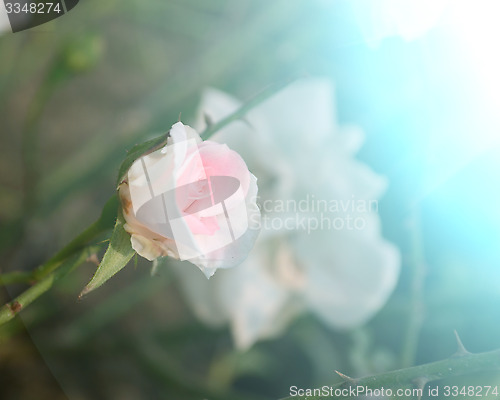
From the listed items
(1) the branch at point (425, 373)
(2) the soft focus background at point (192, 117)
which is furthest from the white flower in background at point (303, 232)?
(1) the branch at point (425, 373)

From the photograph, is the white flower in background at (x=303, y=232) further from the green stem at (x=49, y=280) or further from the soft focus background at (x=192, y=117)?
the green stem at (x=49, y=280)

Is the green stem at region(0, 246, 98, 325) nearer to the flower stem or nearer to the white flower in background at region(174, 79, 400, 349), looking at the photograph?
the flower stem

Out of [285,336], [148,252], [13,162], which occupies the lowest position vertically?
[285,336]

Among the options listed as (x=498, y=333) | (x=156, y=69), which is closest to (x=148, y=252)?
(x=498, y=333)

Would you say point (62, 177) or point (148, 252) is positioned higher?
point (148, 252)

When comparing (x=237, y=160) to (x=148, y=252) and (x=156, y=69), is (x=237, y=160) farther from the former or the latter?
(x=156, y=69)

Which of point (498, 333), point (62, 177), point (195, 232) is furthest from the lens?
point (62, 177)

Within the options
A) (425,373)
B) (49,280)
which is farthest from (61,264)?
(425,373)
